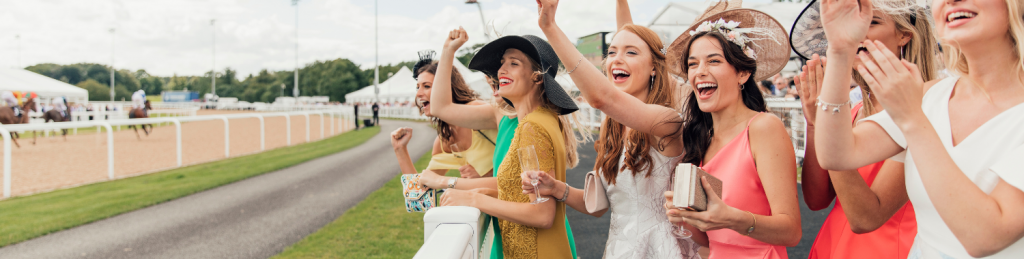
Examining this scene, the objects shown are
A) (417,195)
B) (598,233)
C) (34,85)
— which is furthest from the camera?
(34,85)

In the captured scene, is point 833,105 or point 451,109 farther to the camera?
point 451,109

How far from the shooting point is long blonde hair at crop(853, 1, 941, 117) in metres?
1.61

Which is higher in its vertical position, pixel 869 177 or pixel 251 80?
pixel 251 80

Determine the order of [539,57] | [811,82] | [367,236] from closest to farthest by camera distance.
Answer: [811,82] → [539,57] → [367,236]

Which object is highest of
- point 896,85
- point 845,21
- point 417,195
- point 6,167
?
point 845,21

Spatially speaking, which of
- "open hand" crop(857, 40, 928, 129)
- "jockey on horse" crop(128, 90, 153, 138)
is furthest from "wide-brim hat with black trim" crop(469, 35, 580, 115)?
"jockey on horse" crop(128, 90, 153, 138)

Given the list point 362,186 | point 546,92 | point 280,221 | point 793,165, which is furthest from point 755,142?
point 362,186

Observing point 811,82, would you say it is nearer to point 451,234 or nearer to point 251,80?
point 451,234

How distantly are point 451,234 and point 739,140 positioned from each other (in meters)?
1.06

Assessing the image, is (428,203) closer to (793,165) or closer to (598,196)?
(598,196)

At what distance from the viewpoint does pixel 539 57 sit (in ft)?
6.91

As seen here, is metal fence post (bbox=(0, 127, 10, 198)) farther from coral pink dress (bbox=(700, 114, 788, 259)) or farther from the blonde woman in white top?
the blonde woman in white top

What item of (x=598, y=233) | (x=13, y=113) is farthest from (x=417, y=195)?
(x=13, y=113)

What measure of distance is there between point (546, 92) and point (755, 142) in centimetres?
84
